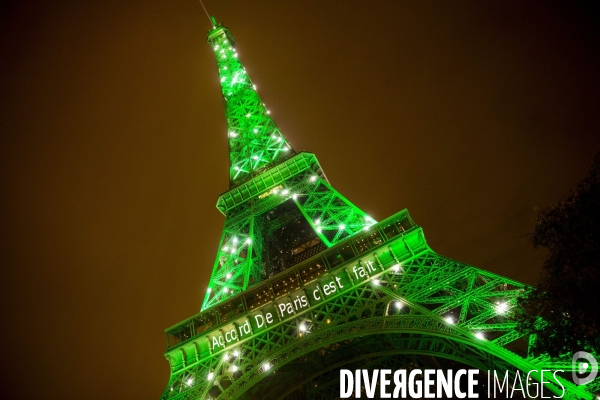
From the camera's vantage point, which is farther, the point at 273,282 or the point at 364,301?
the point at 273,282

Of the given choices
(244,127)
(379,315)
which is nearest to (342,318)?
(379,315)

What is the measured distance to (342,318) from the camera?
13.7 metres

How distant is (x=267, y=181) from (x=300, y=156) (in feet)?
7.48

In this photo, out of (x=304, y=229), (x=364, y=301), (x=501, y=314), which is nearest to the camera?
(x=501, y=314)

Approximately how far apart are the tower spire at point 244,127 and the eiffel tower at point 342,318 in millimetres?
5541

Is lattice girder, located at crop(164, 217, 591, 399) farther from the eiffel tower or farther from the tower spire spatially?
the tower spire

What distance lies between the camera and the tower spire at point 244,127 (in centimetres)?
2569

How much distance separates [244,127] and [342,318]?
18.4 meters

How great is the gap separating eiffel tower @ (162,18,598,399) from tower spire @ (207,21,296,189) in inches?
218

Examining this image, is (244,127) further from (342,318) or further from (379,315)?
(379,315)

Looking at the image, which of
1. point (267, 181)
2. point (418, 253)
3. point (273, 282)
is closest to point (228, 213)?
point (267, 181)

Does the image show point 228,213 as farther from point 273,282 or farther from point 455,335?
point 455,335

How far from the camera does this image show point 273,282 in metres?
15.9

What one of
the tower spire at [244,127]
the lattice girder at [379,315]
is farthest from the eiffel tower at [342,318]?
the tower spire at [244,127]
